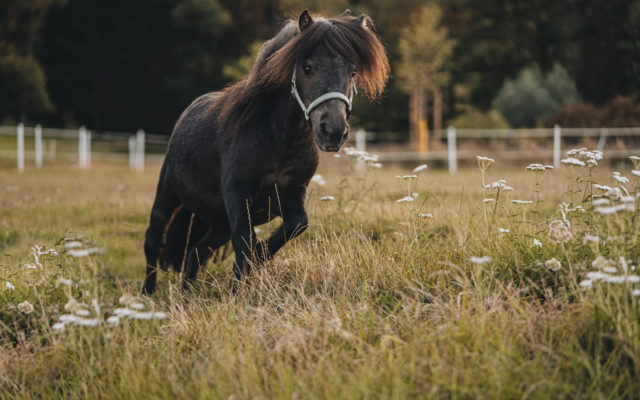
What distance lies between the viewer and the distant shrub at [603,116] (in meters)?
20.0

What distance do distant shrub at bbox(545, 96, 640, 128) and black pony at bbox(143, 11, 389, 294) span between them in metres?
19.4

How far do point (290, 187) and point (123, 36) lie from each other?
1932 inches

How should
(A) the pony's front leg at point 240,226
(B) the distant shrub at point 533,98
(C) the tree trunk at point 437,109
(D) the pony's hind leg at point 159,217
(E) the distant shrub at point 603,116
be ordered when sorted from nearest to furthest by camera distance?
(A) the pony's front leg at point 240,226 < (D) the pony's hind leg at point 159,217 < (E) the distant shrub at point 603,116 < (B) the distant shrub at point 533,98 < (C) the tree trunk at point 437,109

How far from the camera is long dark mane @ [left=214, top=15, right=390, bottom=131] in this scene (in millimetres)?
3387

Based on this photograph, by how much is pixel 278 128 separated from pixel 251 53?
2916 centimetres

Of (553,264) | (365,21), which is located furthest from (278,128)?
(553,264)

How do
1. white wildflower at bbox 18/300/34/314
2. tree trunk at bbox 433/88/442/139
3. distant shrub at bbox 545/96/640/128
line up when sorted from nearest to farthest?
white wildflower at bbox 18/300/34/314
distant shrub at bbox 545/96/640/128
tree trunk at bbox 433/88/442/139

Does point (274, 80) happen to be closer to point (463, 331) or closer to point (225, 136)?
point (225, 136)

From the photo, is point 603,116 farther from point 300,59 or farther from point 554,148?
point 300,59

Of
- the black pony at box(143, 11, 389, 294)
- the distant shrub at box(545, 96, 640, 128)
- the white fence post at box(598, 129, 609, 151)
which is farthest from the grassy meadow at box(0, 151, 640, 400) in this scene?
the distant shrub at box(545, 96, 640, 128)

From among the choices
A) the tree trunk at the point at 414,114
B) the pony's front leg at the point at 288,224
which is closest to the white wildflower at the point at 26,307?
the pony's front leg at the point at 288,224

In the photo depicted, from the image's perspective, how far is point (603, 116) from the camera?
67.4ft

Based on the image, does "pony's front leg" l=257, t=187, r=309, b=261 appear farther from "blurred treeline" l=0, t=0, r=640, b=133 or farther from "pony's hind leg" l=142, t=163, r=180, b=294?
"blurred treeline" l=0, t=0, r=640, b=133

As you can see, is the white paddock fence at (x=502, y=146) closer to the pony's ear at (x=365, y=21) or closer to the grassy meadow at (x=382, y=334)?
the pony's ear at (x=365, y=21)
